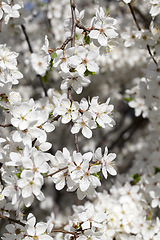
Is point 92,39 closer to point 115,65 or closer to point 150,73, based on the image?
point 150,73

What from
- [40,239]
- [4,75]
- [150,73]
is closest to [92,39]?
[4,75]

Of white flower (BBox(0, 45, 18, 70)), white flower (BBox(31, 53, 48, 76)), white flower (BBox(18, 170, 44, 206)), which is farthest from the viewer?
white flower (BBox(31, 53, 48, 76))

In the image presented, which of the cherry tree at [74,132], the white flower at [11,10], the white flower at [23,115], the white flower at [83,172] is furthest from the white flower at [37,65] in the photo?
the white flower at [83,172]

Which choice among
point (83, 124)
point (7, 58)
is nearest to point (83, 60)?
point (83, 124)

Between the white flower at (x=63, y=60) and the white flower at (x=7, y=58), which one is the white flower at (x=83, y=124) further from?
the white flower at (x=7, y=58)

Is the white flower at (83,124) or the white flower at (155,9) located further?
the white flower at (155,9)

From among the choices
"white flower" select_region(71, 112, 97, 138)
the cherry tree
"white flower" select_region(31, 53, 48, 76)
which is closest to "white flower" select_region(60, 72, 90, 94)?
the cherry tree

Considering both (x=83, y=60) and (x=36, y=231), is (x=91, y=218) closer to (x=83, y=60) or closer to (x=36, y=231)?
(x=36, y=231)

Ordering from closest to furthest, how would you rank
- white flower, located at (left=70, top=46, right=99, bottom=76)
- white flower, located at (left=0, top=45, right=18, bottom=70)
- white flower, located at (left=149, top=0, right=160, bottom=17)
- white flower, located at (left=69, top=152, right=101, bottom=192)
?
white flower, located at (left=69, top=152, right=101, bottom=192) → white flower, located at (left=70, top=46, right=99, bottom=76) → white flower, located at (left=0, top=45, right=18, bottom=70) → white flower, located at (left=149, top=0, right=160, bottom=17)

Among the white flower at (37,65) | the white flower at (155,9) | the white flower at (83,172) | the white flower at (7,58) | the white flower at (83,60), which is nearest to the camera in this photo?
the white flower at (83,172)

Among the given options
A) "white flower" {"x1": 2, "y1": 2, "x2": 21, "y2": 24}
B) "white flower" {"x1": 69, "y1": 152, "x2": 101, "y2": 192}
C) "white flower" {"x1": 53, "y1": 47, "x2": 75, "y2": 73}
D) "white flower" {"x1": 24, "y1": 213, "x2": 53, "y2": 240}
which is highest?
"white flower" {"x1": 2, "y1": 2, "x2": 21, "y2": 24}

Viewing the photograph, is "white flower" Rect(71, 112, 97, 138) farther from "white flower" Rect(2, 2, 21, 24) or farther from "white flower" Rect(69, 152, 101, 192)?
"white flower" Rect(2, 2, 21, 24)
